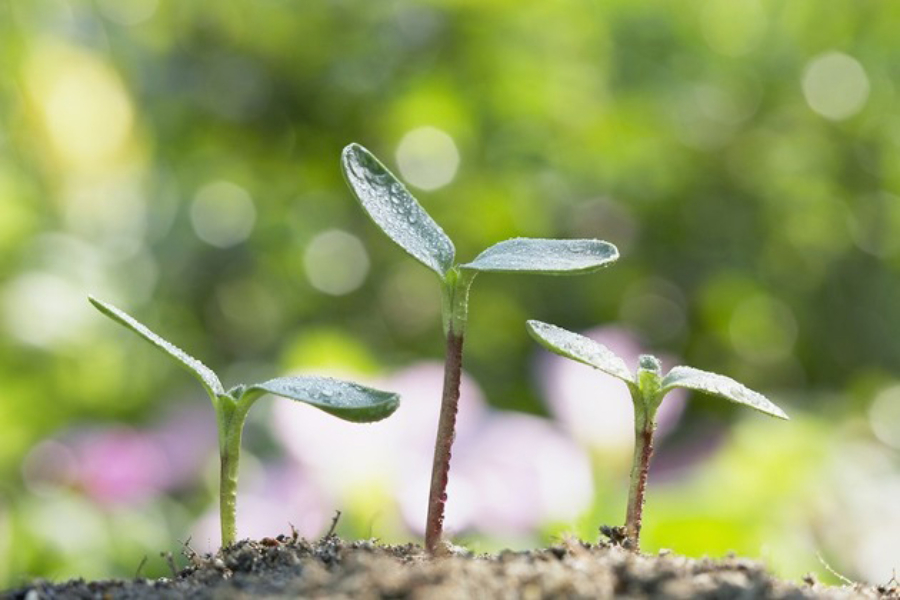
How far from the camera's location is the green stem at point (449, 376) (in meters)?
0.57

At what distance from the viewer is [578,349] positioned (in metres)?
0.54

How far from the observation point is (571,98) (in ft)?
7.36

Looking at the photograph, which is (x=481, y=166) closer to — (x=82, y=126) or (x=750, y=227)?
(x=750, y=227)

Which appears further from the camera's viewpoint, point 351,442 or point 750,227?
point 750,227

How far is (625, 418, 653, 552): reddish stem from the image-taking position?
1.93 feet

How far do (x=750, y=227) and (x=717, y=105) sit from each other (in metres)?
0.25

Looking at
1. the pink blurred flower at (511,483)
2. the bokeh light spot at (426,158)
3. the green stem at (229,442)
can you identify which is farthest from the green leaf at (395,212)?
the bokeh light spot at (426,158)

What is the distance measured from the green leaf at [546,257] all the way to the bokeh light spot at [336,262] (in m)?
1.58

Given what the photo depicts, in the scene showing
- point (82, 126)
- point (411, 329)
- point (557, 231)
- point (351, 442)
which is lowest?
point (351, 442)

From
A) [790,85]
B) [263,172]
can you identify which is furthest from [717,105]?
[263,172]

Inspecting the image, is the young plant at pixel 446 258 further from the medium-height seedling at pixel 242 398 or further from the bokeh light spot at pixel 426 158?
the bokeh light spot at pixel 426 158

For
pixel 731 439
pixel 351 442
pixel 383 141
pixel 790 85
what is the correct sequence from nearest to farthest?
pixel 351 442
pixel 731 439
pixel 383 141
pixel 790 85

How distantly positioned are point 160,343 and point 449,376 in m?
0.13

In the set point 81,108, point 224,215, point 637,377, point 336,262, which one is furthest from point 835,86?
point 637,377
